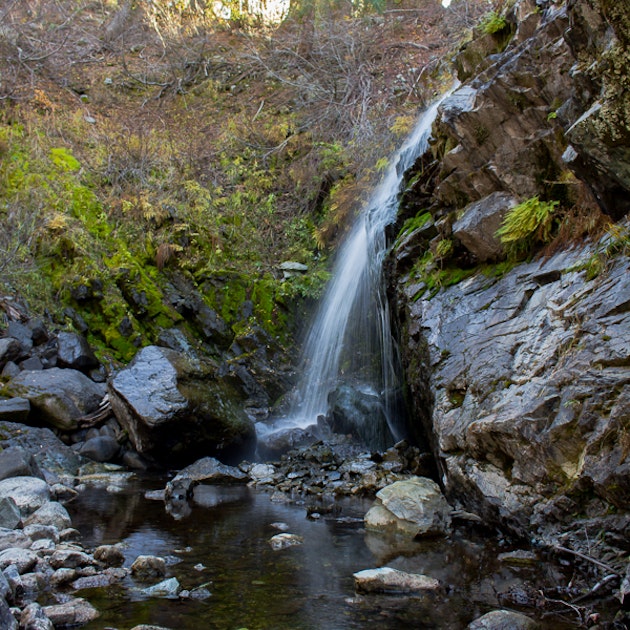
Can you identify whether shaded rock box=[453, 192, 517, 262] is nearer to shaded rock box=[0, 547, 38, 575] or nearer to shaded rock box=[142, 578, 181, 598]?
shaded rock box=[142, 578, 181, 598]

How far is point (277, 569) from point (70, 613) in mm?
1618

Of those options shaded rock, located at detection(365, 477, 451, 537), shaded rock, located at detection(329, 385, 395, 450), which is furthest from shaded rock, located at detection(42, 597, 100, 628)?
shaded rock, located at detection(329, 385, 395, 450)

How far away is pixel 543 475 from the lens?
450 cm

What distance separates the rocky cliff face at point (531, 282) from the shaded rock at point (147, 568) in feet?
9.41

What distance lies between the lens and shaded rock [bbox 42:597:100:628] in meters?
3.22

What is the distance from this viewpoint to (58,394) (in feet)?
29.7

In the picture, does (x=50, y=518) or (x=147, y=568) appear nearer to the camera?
(x=147, y=568)

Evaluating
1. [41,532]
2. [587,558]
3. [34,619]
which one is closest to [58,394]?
[41,532]

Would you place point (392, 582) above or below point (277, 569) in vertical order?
below

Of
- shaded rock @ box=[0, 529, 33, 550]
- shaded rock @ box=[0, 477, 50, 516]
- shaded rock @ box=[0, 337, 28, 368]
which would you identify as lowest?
shaded rock @ box=[0, 529, 33, 550]

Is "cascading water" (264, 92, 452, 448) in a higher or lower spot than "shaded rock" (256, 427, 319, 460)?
higher

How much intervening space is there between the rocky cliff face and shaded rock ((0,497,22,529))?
406 cm

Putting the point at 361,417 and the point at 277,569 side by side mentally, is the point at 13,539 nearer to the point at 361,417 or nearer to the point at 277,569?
the point at 277,569

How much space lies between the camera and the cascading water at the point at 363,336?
9.84 metres
